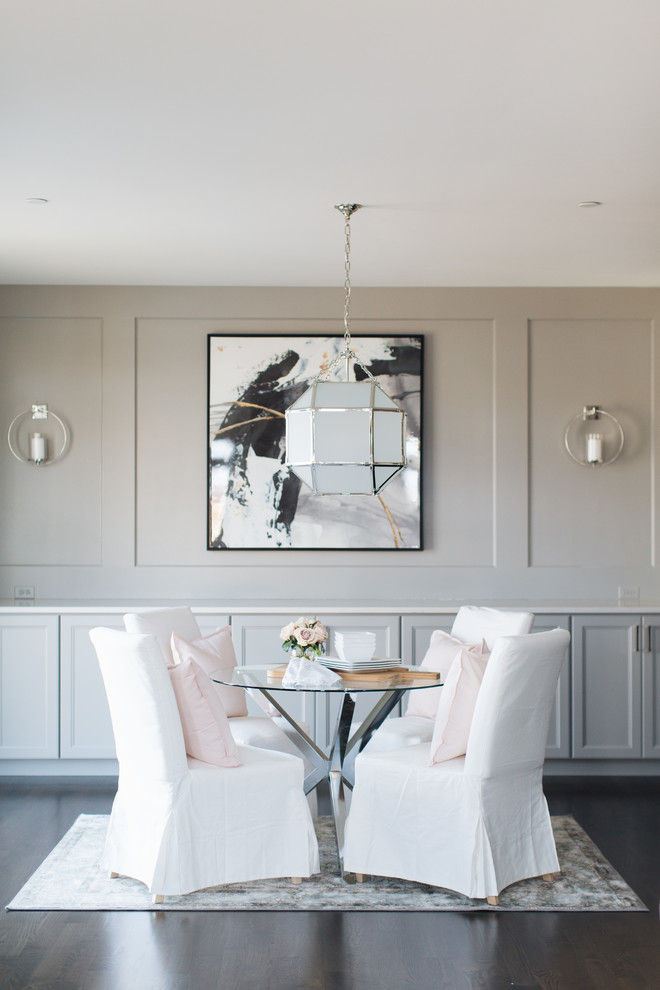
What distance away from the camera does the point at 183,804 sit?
123 inches

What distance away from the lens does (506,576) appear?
16.9 feet

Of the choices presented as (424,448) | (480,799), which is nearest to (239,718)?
(480,799)

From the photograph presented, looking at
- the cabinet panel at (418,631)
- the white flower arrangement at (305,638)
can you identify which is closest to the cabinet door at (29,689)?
the white flower arrangement at (305,638)

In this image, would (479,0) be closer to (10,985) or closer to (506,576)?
(10,985)

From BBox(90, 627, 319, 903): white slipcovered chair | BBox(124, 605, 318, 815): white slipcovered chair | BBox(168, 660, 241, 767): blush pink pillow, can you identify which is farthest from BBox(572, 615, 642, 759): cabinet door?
BBox(168, 660, 241, 767): blush pink pillow

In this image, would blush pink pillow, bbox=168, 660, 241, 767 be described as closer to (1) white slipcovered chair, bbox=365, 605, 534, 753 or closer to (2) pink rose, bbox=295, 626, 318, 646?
(2) pink rose, bbox=295, 626, 318, 646

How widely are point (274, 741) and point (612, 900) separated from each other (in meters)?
1.40

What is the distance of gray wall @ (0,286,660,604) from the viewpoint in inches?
202

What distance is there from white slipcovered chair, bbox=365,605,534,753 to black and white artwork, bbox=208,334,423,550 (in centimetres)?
110

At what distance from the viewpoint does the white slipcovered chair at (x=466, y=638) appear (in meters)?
3.69

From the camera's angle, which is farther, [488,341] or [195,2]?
[488,341]

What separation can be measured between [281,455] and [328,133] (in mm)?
2330

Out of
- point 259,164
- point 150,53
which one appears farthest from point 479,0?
point 259,164

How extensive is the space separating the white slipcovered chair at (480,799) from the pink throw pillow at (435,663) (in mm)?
585
